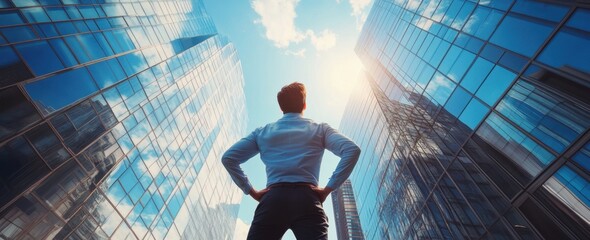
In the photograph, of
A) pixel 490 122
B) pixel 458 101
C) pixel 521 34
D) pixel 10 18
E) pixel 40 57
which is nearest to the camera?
pixel 521 34

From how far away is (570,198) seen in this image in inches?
340

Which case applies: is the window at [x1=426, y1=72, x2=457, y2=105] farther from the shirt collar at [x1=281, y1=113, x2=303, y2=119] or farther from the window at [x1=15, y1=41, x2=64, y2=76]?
the window at [x1=15, y1=41, x2=64, y2=76]

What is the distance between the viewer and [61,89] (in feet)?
43.6

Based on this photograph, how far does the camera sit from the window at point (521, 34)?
10.3 m

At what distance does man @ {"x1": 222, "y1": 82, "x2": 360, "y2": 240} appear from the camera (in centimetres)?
241

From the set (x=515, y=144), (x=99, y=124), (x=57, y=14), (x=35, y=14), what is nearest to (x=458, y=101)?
(x=515, y=144)

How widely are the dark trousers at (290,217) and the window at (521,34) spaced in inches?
472

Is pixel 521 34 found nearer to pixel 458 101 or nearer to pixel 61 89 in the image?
pixel 458 101

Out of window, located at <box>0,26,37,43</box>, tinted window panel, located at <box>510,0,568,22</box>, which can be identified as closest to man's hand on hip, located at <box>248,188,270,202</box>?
tinted window panel, located at <box>510,0,568,22</box>

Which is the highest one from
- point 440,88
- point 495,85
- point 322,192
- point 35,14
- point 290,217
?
point 495,85

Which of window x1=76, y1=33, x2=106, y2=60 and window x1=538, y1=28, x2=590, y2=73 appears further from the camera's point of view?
window x1=76, y1=33, x2=106, y2=60

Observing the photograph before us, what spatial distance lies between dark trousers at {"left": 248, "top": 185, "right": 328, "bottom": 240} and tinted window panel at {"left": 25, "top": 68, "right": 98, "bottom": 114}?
46.1 feet

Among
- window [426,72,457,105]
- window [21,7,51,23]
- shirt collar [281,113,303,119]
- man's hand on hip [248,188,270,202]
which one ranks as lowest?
window [21,7,51,23]

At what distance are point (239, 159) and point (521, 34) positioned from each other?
42.6 feet
